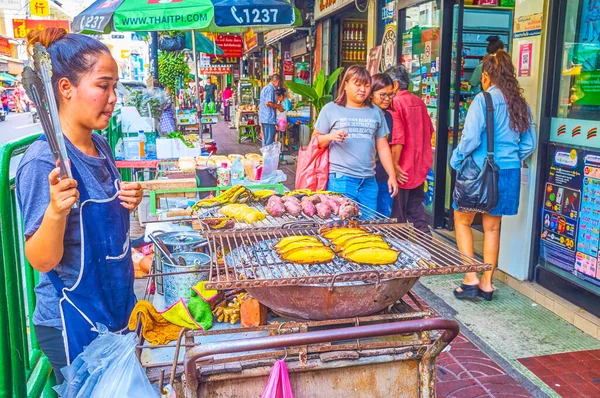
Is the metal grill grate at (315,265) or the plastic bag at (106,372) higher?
the metal grill grate at (315,265)

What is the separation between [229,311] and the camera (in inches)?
97.8

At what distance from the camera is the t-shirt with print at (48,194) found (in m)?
1.83

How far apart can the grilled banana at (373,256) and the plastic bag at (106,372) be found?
96cm

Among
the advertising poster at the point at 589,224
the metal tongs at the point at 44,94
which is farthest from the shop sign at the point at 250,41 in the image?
the metal tongs at the point at 44,94

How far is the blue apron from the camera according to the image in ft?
6.49

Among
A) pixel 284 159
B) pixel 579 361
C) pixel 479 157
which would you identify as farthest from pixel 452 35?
pixel 284 159

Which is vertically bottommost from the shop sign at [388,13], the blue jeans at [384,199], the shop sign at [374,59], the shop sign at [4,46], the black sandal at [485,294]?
the black sandal at [485,294]

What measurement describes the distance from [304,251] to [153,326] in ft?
2.47

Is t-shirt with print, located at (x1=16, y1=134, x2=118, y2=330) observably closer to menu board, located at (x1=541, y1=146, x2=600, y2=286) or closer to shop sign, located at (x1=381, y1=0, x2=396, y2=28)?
menu board, located at (x1=541, y1=146, x2=600, y2=286)

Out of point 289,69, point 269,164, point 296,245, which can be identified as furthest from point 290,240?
point 289,69

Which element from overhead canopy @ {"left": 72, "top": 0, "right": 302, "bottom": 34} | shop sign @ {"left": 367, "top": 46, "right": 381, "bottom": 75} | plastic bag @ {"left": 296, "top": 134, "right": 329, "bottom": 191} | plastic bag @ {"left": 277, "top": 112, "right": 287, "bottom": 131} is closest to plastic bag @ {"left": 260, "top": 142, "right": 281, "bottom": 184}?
plastic bag @ {"left": 296, "top": 134, "right": 329, "bottom": 191}

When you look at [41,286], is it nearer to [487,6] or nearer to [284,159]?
[487,6]

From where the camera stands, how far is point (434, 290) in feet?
17.1

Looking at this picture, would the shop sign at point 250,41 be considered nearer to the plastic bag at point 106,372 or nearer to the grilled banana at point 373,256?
the grilled banana at point 373,256
